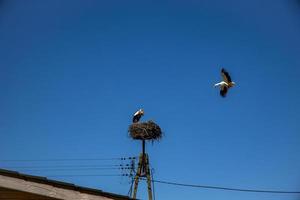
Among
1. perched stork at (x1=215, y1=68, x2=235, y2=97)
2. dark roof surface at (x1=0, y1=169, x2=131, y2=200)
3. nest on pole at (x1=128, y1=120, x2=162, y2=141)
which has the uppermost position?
perched stork at (x1=215, y1=68, x2=235, y2=97)

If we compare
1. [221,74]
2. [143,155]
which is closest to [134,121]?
[143,155]

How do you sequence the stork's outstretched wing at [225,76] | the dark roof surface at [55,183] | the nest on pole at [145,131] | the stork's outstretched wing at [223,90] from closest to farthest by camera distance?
the dark roof surface at [55,183], the stork's outstretched wing at [223,90], the stork's outstretched wing at [225,76], the nest on pole at [145,131]

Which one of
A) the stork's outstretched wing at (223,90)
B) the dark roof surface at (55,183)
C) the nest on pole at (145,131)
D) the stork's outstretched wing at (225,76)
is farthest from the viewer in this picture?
the nest on pole at (145,131)

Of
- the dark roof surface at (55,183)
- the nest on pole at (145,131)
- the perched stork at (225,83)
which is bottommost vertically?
the dark roof surface at (55,183)

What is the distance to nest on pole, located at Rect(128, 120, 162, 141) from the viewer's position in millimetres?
19375

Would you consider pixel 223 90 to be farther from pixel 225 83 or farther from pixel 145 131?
pixel 145 131

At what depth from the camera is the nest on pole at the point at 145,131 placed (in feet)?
63.6

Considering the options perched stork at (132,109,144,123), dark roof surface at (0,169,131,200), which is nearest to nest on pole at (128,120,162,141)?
perched stork at (132,109,144,123)

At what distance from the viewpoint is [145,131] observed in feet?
63.7

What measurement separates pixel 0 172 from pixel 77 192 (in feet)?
3.31

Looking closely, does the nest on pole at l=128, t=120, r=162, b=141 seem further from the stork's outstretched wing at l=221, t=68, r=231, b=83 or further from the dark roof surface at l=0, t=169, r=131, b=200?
the dark roof surface at l=0, t=169, r=131, b=200

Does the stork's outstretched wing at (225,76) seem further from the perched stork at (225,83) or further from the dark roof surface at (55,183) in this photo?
the dark roof surface at (55,183)

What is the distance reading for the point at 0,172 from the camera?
5.54m

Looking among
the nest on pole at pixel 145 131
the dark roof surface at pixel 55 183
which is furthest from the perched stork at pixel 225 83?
the dark roof surface at pixel 55 183
